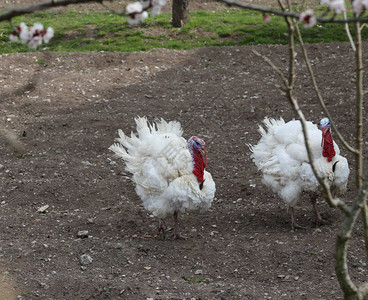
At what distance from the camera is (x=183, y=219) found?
298 inches

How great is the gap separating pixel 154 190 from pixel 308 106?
4.38 metres

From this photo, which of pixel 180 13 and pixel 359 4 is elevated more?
pixel 359 4

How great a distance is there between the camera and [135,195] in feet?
26.5

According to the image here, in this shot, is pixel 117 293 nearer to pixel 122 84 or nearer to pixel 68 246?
pixel 68 246

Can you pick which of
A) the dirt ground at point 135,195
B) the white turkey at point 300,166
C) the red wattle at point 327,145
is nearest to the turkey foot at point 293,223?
the white turkey at point 300,166

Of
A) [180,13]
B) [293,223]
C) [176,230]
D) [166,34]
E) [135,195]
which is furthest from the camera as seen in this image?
[180,13]

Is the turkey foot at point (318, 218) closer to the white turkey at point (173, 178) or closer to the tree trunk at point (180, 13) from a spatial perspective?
the white turkey at point (173, 178)

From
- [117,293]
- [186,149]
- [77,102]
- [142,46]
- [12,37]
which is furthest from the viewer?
[142,46]

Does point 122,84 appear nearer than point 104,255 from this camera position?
No

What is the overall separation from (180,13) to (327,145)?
8.98 metres

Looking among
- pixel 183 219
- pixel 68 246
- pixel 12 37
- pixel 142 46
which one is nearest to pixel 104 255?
pixel 68 246

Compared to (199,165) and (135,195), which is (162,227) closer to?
(199,165)

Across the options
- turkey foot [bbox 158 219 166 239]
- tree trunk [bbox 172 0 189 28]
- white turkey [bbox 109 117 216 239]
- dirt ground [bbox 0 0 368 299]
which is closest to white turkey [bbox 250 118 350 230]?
dirt ground [bbox 0 0 368 299]

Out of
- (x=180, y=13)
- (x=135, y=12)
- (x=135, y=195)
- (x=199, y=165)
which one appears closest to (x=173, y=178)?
(x=199, y=165)
